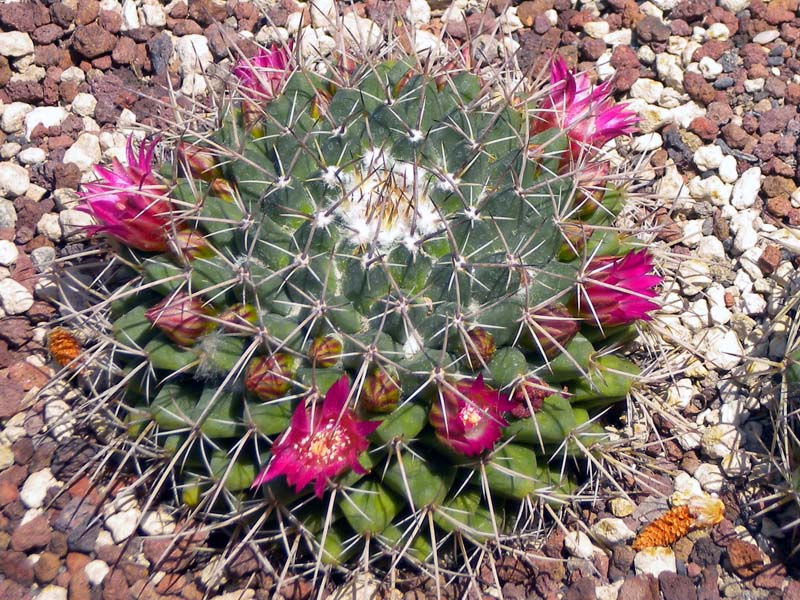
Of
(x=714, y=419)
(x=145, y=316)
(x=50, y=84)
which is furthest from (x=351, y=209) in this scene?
(x=50, y=84)

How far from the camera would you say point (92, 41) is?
339 cm

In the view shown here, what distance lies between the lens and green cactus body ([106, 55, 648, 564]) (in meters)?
2.05

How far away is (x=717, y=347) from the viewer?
2846 millimetres

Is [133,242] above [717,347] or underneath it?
above

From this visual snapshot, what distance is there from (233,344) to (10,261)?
1.37m

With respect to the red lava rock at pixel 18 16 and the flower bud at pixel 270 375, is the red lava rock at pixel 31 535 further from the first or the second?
the red lava rock at pixel 18 16

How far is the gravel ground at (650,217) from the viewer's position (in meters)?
2.48

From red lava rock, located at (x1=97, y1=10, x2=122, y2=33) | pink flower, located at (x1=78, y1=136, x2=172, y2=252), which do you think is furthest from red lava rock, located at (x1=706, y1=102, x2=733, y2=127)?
red lava rock, located at (x1=97, y1=10, x2=122, y2=33)

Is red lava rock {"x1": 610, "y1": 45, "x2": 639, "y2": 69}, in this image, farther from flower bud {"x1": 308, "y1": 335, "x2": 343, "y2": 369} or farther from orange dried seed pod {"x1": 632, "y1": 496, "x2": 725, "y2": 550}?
flower bud {"x1": 308, "y1": 335, "x2": 343, "y2": 369}

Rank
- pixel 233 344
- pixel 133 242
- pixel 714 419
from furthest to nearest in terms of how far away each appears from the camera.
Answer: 1. pixel 714 419
2. pixel 133 242
3. pixel 233 344

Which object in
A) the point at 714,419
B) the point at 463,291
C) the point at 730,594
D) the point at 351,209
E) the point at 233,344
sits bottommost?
the point at 730,594

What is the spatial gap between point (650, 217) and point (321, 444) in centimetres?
142

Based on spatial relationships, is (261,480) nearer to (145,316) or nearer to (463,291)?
(145,316)

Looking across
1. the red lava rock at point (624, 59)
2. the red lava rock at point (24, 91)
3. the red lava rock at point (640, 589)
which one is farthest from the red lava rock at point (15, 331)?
the red lava rock at point (624, 59)
